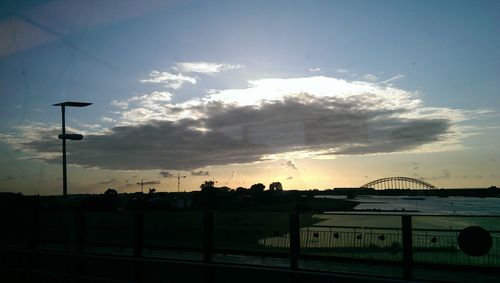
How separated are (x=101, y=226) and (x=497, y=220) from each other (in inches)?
443

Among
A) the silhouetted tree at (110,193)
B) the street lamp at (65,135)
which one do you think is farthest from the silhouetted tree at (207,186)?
the street lamp at (65,135)

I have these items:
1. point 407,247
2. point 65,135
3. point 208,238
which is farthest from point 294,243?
point 65,135

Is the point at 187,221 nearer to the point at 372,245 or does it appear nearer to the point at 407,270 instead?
the point at 372,245

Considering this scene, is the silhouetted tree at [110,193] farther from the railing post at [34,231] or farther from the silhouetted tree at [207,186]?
the railing post at [34,231]

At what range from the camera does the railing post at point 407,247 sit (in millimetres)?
9617

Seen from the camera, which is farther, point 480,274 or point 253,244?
point 253,244

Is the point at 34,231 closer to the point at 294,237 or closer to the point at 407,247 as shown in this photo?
the point at 294,237

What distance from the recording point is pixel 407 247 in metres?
9.69

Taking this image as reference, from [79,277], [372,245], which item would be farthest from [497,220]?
[79,277]

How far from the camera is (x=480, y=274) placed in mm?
10336

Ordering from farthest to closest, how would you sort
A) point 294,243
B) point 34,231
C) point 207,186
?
point 207,186 < point 34,231 < point 294,243

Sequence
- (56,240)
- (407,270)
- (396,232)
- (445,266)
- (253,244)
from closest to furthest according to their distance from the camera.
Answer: (407,270)
(445,266)
(396,232)
(253,244)
(56,240)

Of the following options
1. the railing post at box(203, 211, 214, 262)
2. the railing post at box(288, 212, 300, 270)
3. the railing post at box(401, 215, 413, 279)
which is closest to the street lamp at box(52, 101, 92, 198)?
the railing post at box(203, 211, 214, 262)

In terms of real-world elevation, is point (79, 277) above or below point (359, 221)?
below
